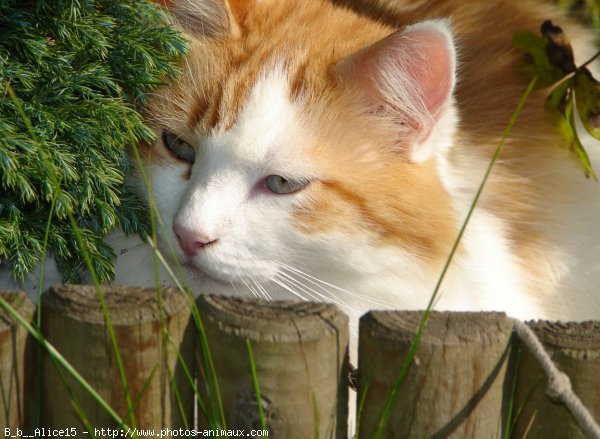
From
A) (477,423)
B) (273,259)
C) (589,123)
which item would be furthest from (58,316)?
(589,123)

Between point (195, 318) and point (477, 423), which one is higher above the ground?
point (195, 318)

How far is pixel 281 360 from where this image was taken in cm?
129

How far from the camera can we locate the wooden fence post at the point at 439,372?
128cm

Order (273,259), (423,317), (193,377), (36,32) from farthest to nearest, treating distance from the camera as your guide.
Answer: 1. (273,259)
2. (36,32)
3. (193,377)
4. (423,317)

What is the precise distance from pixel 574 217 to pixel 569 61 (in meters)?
0.52

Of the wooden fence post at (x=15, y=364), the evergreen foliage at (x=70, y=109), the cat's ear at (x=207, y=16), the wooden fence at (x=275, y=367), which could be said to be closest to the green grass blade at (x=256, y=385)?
the wooden fence at (x=275, y=367)

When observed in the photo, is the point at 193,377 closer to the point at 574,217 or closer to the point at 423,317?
the point at 423,317

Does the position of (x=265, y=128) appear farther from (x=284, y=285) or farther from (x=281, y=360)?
(x=281, y=360)

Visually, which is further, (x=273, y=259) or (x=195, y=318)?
(x=273, y=259)

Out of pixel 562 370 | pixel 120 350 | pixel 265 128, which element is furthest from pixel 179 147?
pixel 562 370

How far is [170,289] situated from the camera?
4.42ft

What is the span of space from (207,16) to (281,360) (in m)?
0.89

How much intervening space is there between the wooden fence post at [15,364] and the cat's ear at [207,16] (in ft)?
2.63

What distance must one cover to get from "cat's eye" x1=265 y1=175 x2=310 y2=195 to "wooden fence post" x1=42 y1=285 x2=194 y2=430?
1.36 feet
